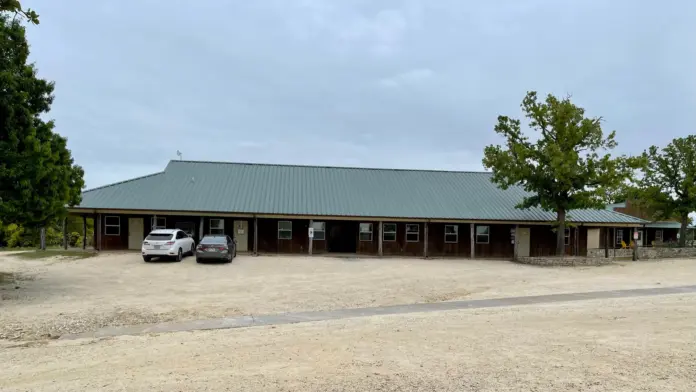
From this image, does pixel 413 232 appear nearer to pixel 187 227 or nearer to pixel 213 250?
pixel 213 250

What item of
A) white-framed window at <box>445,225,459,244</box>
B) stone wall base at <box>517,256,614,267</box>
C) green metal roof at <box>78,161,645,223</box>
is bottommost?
stone wall base at <box>517,256,614,267</box>

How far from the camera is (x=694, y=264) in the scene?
28.3 meters

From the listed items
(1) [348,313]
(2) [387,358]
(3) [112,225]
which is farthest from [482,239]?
(2) [387,358]

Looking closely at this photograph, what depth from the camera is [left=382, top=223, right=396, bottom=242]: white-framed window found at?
32812 mm

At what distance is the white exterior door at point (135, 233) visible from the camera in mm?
30953

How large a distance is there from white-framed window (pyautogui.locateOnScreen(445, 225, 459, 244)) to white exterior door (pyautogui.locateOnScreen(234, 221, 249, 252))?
12.6 meters

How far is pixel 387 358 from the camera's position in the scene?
7672mm

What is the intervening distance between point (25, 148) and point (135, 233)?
54.1 ft

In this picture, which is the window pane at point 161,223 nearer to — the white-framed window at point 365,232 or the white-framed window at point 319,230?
the white-framed window at point 319,230

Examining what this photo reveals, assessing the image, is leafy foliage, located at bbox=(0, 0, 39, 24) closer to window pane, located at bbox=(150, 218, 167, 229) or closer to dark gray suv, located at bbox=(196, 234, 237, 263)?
dark gray suv, located at bbox=(196, 234, 237, 263)

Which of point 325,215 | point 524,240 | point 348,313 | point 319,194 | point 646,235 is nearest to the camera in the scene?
point 348,313

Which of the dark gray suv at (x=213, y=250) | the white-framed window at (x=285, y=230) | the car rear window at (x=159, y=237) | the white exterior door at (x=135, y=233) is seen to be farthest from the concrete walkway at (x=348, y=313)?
the white exterior door at (x=135, y=233)

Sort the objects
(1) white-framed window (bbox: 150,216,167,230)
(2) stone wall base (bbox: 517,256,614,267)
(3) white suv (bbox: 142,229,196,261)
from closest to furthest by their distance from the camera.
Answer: (3) white suv (bbox: 142,229,196,261), (2) stone wall base (bbox: 517,256,614,267), (1) white-framed window (bbox: 150,216,167,230)

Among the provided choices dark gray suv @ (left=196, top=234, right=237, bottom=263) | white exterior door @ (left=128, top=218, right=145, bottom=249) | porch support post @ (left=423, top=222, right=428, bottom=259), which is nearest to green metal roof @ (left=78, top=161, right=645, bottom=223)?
porch support post @ (left=423, top=222, right=428, bottom=259)
